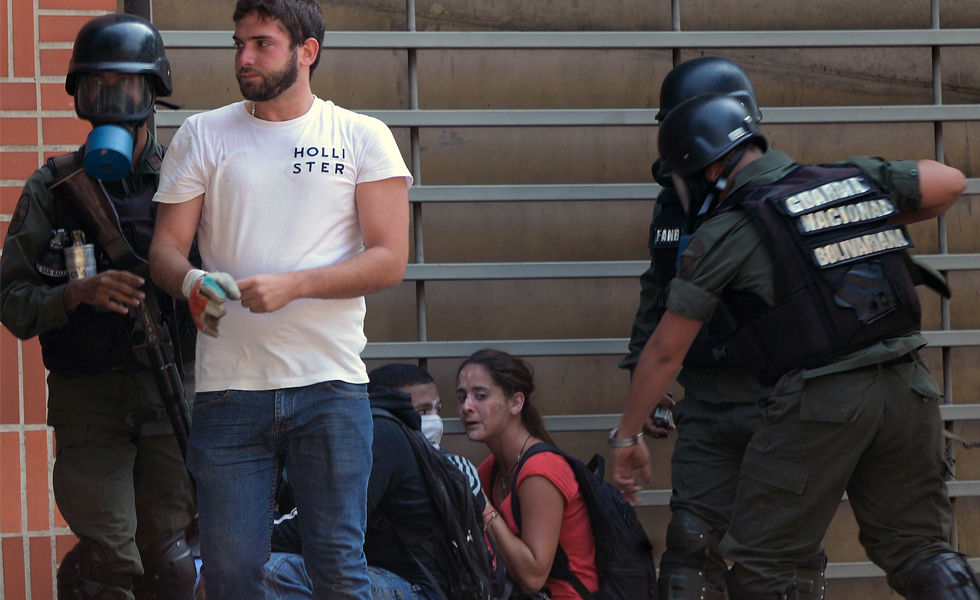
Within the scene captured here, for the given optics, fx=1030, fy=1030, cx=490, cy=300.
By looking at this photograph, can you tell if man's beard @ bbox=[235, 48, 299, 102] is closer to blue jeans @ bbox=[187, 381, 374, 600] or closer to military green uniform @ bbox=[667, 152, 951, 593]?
blue jeans @ bbox=[187, 381, 374, 600]

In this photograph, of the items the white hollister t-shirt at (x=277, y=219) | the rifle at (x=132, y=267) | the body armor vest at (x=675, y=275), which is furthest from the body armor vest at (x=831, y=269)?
the rifle at (x=132, y=267)

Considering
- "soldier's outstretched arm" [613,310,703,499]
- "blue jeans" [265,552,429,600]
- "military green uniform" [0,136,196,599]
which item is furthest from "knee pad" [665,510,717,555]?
"military green uniform" [0,136,196,599]

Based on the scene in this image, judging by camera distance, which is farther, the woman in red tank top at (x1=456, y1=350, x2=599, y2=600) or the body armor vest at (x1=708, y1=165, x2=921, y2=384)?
the woman in red tank top at (x1=456, y1=350, x2=599, y2=600)

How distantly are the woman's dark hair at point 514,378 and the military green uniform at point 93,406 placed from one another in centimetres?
117

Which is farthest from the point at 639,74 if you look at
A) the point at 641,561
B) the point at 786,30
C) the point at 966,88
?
the point at 641,561

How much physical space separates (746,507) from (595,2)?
2327 mm

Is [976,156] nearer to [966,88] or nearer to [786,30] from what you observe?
[966,88]

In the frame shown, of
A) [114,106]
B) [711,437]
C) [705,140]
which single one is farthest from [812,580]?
[114,106]

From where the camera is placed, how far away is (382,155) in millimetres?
2592

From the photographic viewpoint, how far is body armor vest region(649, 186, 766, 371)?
353cm

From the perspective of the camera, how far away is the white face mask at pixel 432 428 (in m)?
3.63

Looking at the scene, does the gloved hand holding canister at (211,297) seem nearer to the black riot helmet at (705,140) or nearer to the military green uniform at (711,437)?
the black riot helmet at (705,140)

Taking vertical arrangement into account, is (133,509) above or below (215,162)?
below

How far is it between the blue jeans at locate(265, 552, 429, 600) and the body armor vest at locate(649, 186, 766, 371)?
1.25 meters
